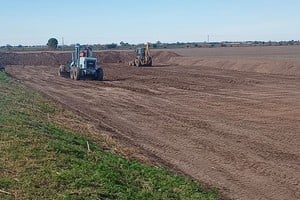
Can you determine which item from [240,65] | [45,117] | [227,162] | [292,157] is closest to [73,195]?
[227,162]

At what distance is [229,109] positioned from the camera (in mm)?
25469

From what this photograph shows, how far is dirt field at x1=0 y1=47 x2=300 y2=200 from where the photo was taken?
13.0 meters

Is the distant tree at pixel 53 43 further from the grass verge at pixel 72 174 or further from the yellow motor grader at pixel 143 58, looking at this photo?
the grass verge at pixel 72 174

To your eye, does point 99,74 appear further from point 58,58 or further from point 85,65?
point 58,58

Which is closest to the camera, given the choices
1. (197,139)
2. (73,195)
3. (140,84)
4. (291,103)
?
(73,195)

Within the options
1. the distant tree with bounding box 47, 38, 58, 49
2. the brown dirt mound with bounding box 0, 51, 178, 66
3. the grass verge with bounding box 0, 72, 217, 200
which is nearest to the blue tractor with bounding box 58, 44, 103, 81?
the grass verge with bounding box 0, 72, 217, 200

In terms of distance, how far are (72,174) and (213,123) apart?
11288 millimetres

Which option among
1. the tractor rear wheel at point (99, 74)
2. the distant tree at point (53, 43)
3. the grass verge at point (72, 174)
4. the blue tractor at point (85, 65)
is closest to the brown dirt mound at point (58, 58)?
the blue tractor at point (85, 65)

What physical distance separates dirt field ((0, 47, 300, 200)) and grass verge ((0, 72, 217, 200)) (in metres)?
1.28

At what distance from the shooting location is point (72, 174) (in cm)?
1074

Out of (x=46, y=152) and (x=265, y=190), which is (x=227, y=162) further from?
(x=46, y=152)

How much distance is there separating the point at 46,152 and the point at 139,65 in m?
54.1

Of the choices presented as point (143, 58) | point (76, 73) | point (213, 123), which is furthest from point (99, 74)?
point (213, 123)

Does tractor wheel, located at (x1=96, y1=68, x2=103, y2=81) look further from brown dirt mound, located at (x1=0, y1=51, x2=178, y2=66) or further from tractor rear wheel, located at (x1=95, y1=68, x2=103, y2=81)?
Result: brown dirt mound, located at (x1=0, y1=51, x2=178, y2=66)
